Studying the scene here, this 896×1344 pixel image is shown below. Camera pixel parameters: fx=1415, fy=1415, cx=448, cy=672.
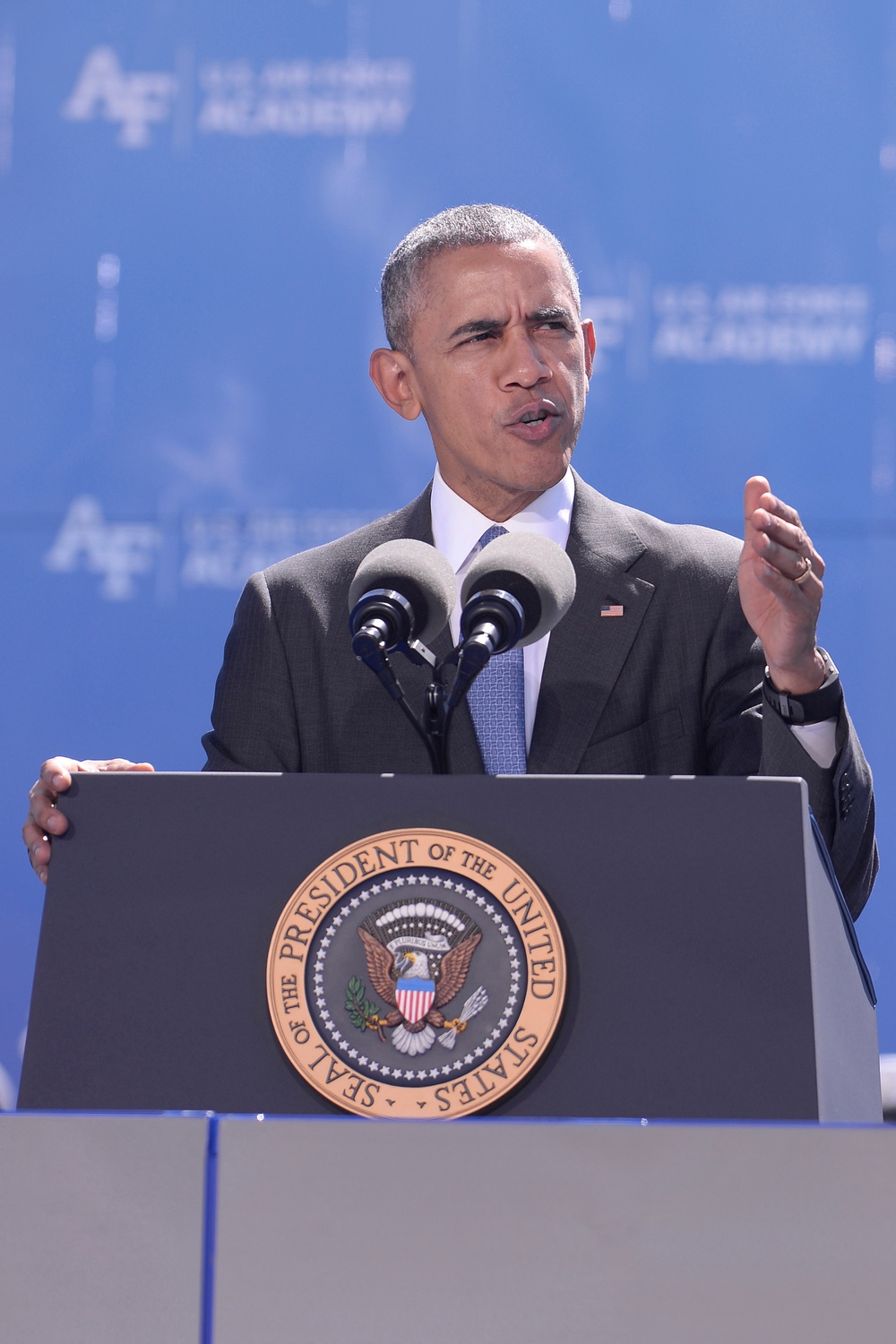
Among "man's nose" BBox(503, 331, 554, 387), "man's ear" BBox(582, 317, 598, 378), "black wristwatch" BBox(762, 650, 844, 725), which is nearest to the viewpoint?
"black wristwatch" BBox(762, 650, 844, 725)

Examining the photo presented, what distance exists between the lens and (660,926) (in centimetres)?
99

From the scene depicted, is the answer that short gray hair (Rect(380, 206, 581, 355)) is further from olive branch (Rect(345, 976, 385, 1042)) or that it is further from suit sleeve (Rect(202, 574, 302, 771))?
olive branch (Rect(345, 976, 385, 1042))

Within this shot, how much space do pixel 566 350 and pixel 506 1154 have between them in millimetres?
1302

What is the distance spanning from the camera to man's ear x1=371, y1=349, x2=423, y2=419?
2.05 meters

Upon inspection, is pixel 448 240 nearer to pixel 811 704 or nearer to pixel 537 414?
pixel 537 414

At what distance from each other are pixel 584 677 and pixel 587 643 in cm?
5

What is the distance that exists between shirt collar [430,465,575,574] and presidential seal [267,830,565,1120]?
0.91 meters

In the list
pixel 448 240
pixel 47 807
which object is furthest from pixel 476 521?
pixel 47 807

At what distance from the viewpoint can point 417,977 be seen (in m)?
0.97

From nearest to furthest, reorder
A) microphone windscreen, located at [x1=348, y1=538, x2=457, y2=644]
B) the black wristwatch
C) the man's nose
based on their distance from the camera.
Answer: microphone windscreen, located at [x1=348, y1=538, x2=457, y2=644] → the black wristwatch → the man's nose

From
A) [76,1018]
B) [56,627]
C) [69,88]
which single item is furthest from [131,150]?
[76,1018]

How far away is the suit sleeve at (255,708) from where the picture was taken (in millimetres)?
1723

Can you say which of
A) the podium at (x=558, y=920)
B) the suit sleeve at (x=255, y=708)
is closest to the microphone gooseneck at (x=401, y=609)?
the podium at (x=558, y=920)

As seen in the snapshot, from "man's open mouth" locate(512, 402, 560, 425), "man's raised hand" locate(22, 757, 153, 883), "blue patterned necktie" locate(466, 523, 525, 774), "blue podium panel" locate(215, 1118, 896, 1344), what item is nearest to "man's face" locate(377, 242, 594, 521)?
"man's open mouth" locate(512, 402, 560, 425)
